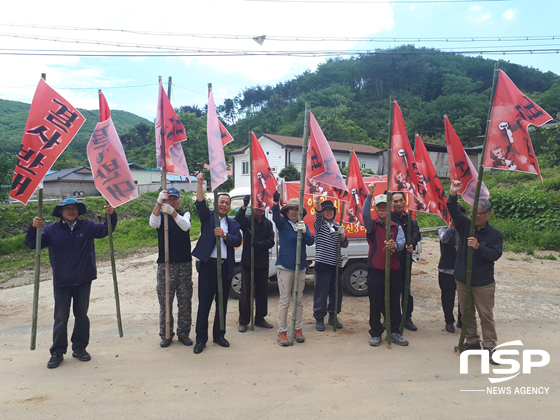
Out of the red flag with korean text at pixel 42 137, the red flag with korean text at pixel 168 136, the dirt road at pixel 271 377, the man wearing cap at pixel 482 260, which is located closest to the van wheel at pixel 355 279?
the dirt road at pixel 271 377

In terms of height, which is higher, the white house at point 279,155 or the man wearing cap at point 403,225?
the white house at point 279,155

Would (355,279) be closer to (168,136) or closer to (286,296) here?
(286,296)

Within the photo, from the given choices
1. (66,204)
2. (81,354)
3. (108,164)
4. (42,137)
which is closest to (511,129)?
(108,164)

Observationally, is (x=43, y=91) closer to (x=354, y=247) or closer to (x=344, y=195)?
(x=344, y=195)

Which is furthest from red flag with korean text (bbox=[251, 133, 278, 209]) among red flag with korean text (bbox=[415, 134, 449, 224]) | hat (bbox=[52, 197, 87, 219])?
hat (bbox=[52, 197, 87, 219])

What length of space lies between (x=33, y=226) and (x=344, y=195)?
430 cm

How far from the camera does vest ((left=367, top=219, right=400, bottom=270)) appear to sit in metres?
4.93

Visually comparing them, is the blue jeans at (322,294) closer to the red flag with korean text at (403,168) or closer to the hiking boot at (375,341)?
the hiking boot at (375,341)

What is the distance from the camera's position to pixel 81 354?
4.43 metres

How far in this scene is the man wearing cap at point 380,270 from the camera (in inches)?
193

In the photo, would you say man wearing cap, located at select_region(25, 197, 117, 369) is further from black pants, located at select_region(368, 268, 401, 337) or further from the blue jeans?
black pants, located at select_region(368, 268, 401, 337)

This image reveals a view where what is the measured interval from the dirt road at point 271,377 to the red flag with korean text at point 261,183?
2.00m

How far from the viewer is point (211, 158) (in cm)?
504

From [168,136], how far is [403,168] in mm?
3306
